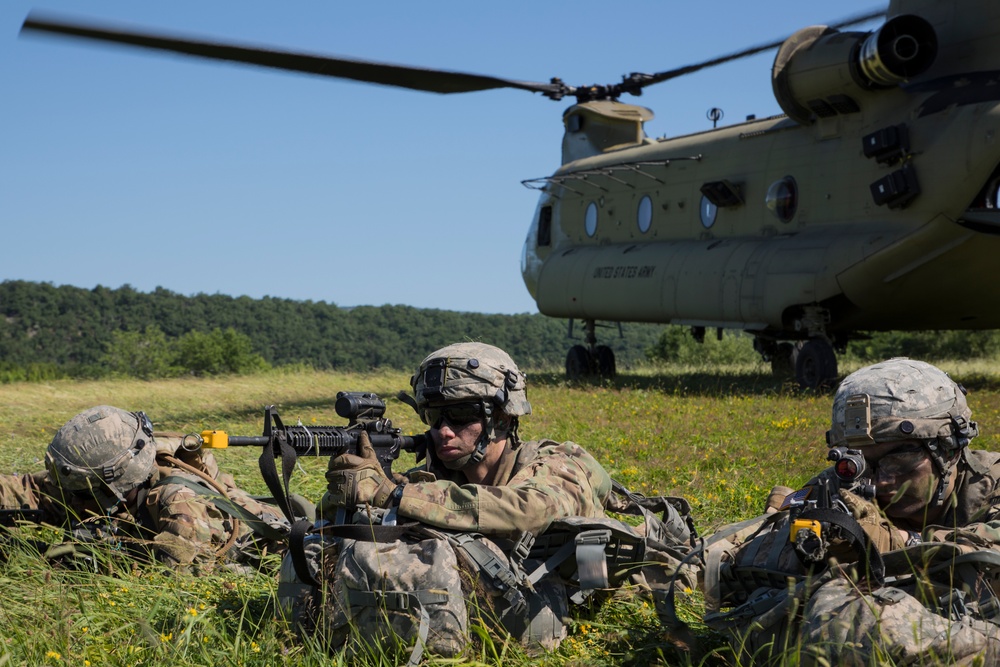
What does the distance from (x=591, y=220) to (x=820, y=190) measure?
552cm

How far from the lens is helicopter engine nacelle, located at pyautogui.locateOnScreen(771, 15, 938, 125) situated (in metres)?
12.1

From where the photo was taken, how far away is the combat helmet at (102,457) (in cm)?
573

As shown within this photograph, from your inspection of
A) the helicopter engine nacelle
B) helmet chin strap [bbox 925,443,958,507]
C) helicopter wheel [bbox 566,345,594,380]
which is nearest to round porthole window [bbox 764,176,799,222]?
the helicopter engine nacelle

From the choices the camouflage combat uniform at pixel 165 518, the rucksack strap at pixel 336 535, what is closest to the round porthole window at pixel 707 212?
the camouflage combat uniform at pixel 165 518

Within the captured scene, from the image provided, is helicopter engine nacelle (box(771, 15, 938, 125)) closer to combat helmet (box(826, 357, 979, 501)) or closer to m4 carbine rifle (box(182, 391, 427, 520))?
combat helmet (box(826, 357, 979, 501))

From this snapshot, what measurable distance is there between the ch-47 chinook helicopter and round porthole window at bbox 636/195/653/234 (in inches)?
1.0

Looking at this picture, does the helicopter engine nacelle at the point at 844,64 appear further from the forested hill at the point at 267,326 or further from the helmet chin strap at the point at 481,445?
the forested hill at the point at 267,326

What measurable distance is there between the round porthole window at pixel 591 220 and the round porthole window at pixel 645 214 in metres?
1.23

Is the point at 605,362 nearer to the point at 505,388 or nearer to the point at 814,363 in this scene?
the point at 814,363

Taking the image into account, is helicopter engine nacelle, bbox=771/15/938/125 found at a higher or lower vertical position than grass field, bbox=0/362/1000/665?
higher

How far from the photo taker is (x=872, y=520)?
12.5 feet

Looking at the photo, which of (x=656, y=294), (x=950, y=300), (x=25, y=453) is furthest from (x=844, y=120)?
(x=25, y=453)

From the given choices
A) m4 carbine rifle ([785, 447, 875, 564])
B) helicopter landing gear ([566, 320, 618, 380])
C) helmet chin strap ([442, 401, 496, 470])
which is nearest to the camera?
m4 carbine rifle ([785, 447, 875, 564])

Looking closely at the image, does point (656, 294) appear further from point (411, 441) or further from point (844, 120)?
point (411, 441)
